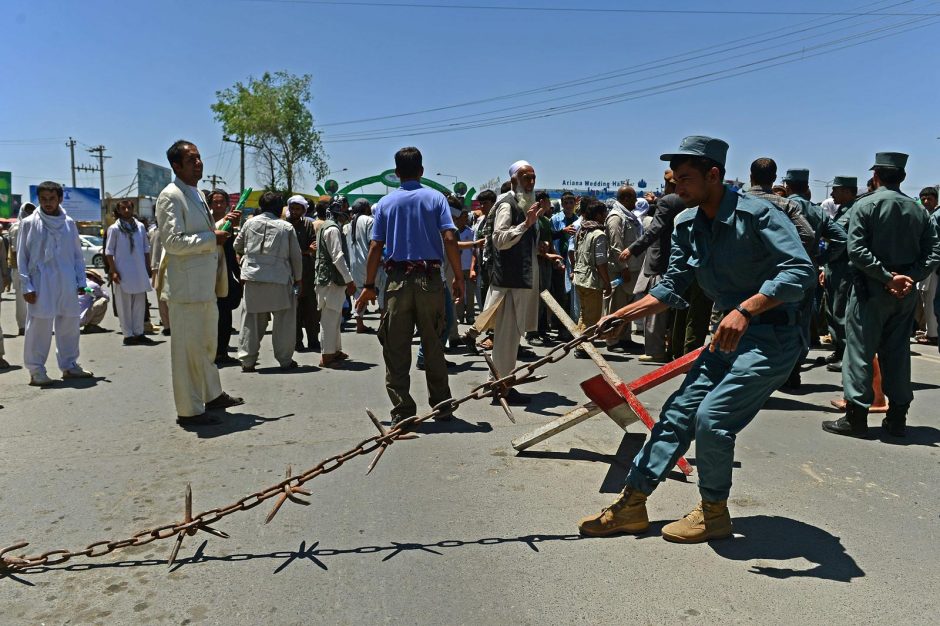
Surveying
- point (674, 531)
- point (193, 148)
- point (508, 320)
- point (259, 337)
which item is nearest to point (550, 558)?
point (674, 531)

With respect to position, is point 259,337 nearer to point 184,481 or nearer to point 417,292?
point 417,292

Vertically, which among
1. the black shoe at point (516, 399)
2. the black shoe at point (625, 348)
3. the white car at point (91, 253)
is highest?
the white car at point (91, 253)

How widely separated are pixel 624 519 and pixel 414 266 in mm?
2622

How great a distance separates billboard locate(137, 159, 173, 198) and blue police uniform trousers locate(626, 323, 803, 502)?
47.5 m

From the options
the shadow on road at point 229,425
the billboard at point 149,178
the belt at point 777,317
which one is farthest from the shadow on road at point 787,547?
the billboard at point 149,178

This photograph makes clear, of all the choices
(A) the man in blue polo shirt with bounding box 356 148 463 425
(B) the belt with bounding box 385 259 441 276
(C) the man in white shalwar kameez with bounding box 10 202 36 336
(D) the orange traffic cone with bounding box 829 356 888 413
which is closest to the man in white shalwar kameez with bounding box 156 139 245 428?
(A) the man in blue polo shirt with bounding box 356 148 463 425

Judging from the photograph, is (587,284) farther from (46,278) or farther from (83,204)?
(83,204)

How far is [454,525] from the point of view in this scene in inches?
149

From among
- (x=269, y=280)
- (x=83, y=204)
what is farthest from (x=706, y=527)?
(x=83, y=204)

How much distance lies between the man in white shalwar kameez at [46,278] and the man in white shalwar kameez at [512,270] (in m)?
4.38

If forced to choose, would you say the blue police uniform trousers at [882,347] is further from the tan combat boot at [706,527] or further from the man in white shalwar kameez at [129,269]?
the man in white shalwar kameez at [129,269]

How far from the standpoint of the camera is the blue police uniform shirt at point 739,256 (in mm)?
3217

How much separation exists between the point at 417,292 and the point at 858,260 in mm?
3222

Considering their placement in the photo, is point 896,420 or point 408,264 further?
point 408,264
